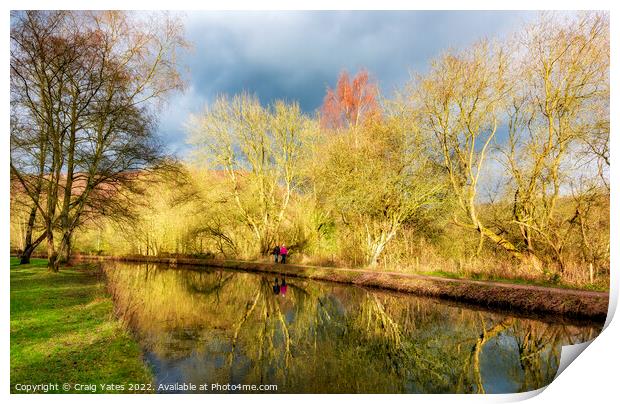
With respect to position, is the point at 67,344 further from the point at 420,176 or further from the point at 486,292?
the point at 420,176

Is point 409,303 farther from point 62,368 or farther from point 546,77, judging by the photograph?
point 62,368

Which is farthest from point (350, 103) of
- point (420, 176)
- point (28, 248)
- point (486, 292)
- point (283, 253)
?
point (28, 248)

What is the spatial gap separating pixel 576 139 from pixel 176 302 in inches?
432

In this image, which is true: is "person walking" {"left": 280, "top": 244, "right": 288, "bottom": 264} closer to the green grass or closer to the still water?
the still water

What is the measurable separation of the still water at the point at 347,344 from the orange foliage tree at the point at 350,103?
30.1 ft

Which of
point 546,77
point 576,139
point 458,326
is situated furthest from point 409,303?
point 546,77

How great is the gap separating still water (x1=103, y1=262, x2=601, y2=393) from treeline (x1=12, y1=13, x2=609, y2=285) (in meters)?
2.61

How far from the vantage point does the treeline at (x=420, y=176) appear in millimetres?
7492

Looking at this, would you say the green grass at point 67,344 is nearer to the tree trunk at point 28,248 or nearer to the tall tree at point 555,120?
the tree trunk at point 28,248

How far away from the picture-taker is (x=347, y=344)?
6.23 meters

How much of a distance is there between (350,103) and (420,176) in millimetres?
5535

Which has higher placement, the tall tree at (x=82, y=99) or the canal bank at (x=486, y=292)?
Answer: the tall tree at (x=82, y=99)

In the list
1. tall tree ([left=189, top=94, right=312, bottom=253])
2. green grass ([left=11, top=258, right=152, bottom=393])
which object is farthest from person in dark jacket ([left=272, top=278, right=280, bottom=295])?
tall tree ([left=189, top=94, right=312, bottom=253])

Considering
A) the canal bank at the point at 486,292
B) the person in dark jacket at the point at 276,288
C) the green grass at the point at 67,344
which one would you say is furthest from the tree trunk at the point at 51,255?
the canal bank at the point at 486,292
